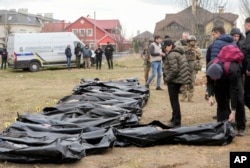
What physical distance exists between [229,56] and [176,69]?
4.45 feet

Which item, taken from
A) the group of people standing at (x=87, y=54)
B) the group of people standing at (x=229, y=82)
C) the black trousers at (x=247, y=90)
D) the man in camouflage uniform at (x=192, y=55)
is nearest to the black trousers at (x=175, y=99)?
the group of people standing at (x=229, y=82)

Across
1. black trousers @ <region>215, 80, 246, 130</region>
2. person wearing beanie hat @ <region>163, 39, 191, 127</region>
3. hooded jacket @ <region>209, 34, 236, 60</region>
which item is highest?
hooded jacket @ <region>209, 34, 236, 60</region>

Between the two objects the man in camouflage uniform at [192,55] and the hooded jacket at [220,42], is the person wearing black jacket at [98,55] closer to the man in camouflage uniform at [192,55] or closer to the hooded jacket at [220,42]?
the man in camouflage uniform at [192,55]

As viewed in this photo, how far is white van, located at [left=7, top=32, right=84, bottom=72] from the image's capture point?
2408 centimetres

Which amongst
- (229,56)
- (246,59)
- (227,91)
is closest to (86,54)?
(246,59)

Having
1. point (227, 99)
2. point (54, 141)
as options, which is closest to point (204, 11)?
point (227, 99)

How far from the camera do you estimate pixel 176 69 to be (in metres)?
7.39

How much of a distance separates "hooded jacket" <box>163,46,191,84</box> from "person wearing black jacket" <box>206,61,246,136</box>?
0.79m

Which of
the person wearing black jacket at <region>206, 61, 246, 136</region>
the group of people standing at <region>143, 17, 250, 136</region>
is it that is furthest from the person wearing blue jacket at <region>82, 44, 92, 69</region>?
the person wearing black jacket at <region>206, 61, 246, 136</region>

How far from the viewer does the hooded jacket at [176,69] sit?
24.2ft

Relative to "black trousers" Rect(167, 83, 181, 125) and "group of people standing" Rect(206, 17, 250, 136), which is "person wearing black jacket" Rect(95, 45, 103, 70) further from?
"group of people standing" Rect(206, 17, 250, 136)

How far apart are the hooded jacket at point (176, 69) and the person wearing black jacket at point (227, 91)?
0.79m

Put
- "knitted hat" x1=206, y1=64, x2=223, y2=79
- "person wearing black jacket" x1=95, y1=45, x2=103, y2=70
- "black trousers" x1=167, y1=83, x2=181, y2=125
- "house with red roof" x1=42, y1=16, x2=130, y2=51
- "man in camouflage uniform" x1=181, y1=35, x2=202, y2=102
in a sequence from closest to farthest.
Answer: "knitted hat" x1=206, y1=64, x2=223, y2=79, "black trousers" x1=167, y1=83, x2=181, y2=125, "man in camouflage uniform" x1=181, y1=35, x2=202, y2=102, "person wearing black jacket" x1=95, y1=45, x2=103, y2=70, "house with red roof" x1=42, y1=16, x2=130, y2=51

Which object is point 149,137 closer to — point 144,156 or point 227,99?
point 144,156
